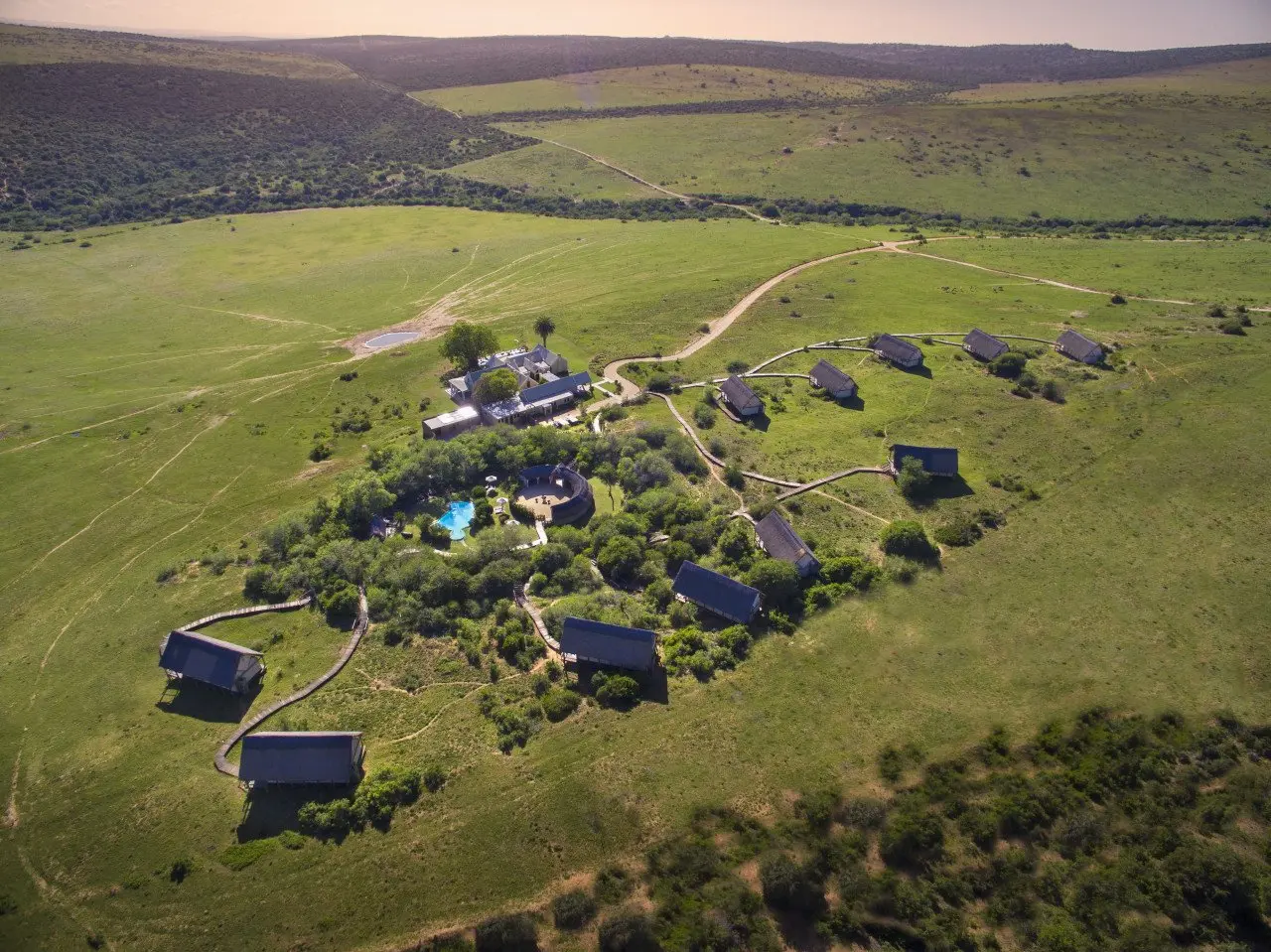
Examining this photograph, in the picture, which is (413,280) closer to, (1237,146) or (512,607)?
(512,607)

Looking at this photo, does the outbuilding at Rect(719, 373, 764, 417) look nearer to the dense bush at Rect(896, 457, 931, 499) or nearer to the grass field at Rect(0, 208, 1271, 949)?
the grass field at Rect(0, 208, 1271, 949)

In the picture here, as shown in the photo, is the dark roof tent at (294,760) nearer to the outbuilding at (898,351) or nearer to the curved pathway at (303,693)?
the curved pathway at (303,693)

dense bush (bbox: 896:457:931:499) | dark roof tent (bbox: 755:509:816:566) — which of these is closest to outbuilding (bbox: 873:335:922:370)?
dense bush (bbox: 896:457:931:499)

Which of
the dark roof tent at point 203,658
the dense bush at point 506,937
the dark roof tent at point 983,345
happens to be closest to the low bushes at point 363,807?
the dense bush at point 506,937

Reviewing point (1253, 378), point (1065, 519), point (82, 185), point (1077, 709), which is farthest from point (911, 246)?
point (82, 185)

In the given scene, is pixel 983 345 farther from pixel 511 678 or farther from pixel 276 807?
pixel 276 807

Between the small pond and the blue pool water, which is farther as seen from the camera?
the small pond

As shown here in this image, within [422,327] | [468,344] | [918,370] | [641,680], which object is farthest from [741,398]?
[422,327]
